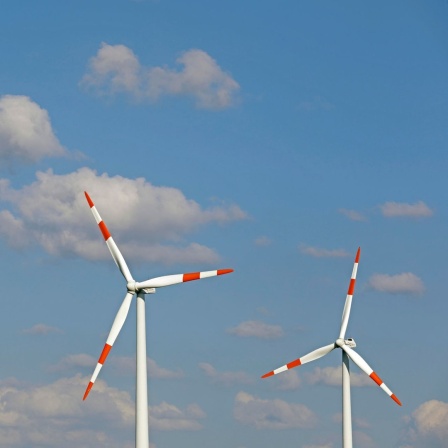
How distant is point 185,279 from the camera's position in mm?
112312

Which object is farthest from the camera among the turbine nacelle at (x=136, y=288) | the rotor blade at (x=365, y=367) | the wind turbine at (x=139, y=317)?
the rotor blade at (x=365, y=367)

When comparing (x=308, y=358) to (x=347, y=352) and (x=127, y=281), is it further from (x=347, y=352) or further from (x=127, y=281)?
(x=127, y=281)

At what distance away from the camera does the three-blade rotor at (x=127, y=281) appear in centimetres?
11094

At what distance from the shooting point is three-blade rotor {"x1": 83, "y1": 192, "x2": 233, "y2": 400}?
110938 mm

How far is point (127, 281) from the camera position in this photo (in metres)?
113

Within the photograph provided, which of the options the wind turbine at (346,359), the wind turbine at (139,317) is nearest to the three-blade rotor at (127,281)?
the wind turbine at (139,317)

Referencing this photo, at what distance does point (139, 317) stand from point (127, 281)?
3.51m

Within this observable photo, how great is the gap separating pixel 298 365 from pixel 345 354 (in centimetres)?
551

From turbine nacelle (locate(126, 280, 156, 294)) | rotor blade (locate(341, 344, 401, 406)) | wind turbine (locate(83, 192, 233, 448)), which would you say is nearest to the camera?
wind turbine (locate(83, 192, 233, 448))

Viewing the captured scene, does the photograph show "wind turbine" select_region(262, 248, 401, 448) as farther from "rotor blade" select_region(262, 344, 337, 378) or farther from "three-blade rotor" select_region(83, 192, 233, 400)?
"three-blade rotor" select_region(83, 192, 233, 400)

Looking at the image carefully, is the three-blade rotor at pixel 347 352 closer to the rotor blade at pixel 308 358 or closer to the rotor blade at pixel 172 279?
→ the rotor blade at pixel 308 358

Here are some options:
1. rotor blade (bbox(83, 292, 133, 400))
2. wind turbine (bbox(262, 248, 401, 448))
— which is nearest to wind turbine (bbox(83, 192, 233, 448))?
rotor blade (bbox(83, 292, 133, 400))

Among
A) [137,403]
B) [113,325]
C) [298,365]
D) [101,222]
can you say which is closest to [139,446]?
[137,403]

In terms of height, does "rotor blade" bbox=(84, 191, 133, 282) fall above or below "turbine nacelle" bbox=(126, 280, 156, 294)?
above
